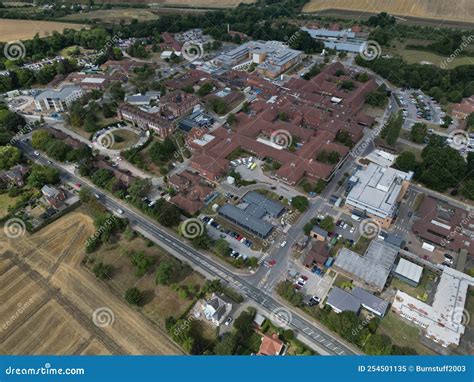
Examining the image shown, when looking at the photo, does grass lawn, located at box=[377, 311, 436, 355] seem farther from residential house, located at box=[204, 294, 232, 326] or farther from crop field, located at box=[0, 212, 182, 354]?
crop field, located at box=[0, 212, 182, 354]

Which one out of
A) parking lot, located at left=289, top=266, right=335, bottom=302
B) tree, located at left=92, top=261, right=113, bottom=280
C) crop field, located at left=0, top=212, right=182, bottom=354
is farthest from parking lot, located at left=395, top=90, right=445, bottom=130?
crop field, located at left=0, top=212, right=182, bottom=354

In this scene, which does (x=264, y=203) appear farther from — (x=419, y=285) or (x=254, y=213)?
(x=419, y=285)

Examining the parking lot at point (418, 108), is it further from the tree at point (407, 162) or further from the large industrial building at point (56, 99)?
the large industrial building at point (56, 99)

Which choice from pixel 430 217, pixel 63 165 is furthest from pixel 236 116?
pixel 430 217

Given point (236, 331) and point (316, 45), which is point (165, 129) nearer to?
point (236, 331)

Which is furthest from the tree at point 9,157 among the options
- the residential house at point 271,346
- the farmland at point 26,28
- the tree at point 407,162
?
the farmland at point 26,28

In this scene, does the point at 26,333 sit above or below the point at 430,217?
below

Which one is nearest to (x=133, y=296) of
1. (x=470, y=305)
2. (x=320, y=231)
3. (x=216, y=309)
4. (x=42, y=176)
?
(x=216, y=309)
